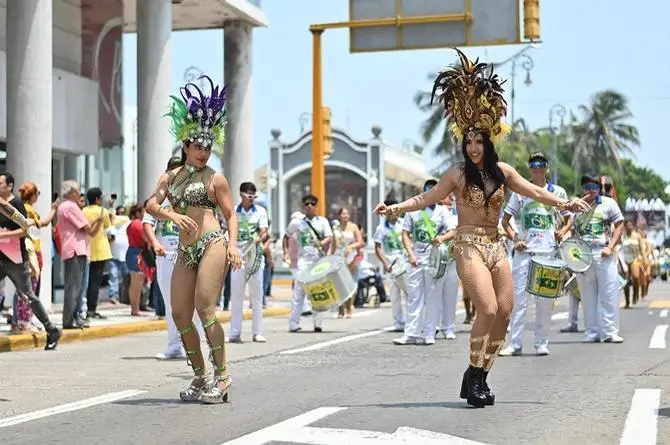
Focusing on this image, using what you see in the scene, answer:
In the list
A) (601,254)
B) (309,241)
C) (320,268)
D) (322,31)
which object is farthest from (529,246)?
(322,31)

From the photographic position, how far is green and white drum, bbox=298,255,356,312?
806 inches

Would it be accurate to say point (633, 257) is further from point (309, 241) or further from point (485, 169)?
point (485, 169)

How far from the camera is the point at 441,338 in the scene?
19.8m

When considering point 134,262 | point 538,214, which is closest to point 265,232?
point 538,214

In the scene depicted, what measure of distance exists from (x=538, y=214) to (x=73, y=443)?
A: 8.13 meters

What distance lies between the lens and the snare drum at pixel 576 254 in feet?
58.8

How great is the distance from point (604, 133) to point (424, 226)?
103 metres

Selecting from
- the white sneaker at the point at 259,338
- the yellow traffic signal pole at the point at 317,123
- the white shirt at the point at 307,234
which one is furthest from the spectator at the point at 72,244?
the yellow traffic signal pole at the point at 317,123

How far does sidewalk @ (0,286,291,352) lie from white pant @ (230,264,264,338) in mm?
1050

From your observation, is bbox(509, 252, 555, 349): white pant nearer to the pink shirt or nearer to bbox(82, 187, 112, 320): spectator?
the pink shirt

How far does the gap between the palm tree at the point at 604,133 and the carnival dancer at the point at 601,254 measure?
101 m

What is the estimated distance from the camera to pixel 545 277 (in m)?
15.8

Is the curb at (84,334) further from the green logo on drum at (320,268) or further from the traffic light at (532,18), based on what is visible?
the traffic light at (532,18)

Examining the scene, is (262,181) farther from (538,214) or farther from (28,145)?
(538,214)
